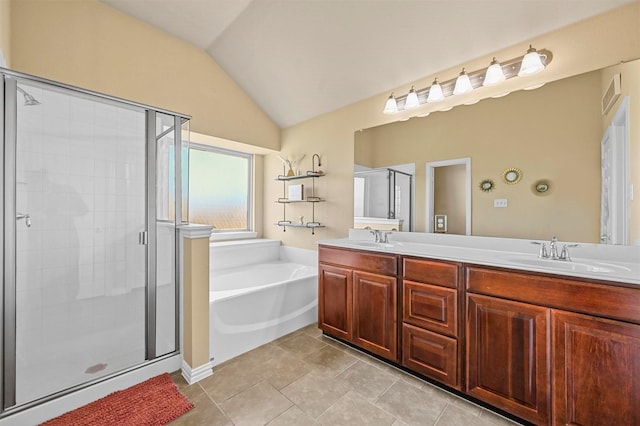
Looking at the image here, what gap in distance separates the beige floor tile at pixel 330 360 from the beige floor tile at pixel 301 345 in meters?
0.05

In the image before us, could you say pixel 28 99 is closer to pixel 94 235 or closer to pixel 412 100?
pixel 94 235

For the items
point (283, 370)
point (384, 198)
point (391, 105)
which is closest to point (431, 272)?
point (384, 198)

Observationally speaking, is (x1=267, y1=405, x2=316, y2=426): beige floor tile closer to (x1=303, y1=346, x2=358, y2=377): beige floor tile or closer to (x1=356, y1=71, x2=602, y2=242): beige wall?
(x1=303, y1=346, x2=358, y2=377): beige floor tile

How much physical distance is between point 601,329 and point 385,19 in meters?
2.23

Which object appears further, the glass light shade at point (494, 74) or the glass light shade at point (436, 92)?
the glass light shade at point (436, 92)

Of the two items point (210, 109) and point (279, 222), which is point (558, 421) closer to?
point (279, 222)

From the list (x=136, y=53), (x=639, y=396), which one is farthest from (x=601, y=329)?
(x=136, y=53)

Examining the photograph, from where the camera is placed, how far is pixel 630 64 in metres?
1.50

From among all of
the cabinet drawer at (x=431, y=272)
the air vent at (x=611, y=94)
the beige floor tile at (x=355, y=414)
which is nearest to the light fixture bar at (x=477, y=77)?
the air vent at (x=611, y=94)

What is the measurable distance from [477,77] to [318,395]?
243cm

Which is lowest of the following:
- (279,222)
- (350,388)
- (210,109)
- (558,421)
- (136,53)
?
(350,388)

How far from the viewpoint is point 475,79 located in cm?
197

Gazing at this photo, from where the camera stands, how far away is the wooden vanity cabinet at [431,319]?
5.32 feet

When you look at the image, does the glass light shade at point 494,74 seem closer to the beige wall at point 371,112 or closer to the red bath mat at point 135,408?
the beige wall at point 371,112
